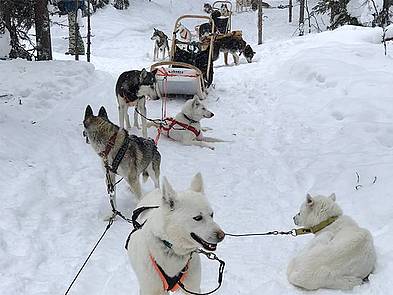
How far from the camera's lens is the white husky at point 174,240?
2771mm

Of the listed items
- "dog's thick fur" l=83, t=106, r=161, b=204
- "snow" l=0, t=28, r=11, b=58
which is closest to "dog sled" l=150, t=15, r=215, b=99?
"snow" l=0, t=28, r=11, b=58

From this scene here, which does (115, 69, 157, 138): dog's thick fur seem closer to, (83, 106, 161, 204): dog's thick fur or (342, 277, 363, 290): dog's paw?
(83, 106, 161, 204): dog's thick fur

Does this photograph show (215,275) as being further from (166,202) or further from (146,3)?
(146,3)

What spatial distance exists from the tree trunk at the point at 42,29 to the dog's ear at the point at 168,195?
10759 millimetres

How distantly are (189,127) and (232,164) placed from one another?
3.95ft

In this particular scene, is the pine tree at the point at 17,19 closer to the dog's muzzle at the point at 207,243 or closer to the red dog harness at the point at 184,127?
the red dog harness at the point at 184,127

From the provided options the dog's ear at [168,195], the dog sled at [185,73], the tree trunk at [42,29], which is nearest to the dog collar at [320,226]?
the dog's ear at [168,195]

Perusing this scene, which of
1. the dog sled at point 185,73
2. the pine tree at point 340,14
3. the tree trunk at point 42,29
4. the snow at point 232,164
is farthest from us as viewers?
the pine tree at point 340,14

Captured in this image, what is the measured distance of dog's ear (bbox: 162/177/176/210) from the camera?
9.12 feet

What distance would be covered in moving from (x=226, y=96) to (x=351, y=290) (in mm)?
8087

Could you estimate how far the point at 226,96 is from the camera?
37.2 ft

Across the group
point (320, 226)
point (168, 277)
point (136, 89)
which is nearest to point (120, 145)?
point (320, 226)

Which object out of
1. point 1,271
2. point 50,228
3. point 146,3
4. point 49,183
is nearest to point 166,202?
point 1,271

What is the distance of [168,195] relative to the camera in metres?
2.79
